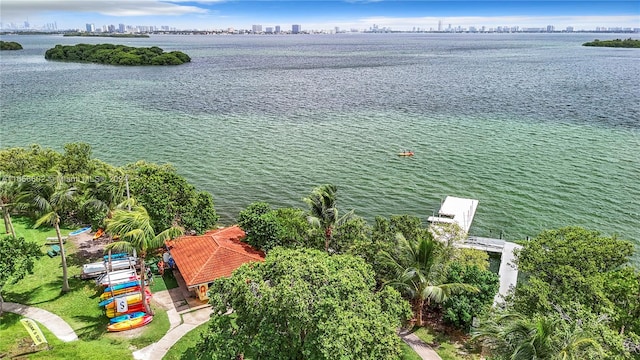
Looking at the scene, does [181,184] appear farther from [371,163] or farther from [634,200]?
[634,200]

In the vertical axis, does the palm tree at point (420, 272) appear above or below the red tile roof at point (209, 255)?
above

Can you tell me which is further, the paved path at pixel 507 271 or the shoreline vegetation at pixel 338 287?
the paved path at pixel 507 271

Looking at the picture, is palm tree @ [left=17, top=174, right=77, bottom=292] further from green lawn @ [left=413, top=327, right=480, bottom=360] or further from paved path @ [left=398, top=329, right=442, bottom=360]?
green lawn @ [left=413, top=327, right=480, bottom=360]

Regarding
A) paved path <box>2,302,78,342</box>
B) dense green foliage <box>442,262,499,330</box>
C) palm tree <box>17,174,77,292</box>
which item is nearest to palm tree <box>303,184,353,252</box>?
dense green foliage <box>442,262,499,330</box>

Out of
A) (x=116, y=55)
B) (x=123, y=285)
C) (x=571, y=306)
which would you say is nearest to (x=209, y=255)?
(x=123, y=285)

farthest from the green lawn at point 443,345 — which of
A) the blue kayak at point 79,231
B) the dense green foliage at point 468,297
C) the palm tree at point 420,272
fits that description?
the blue kayak at point 79,231

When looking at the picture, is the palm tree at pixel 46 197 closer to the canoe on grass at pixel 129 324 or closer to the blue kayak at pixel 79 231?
the canoe on grass at pixel 129 324
